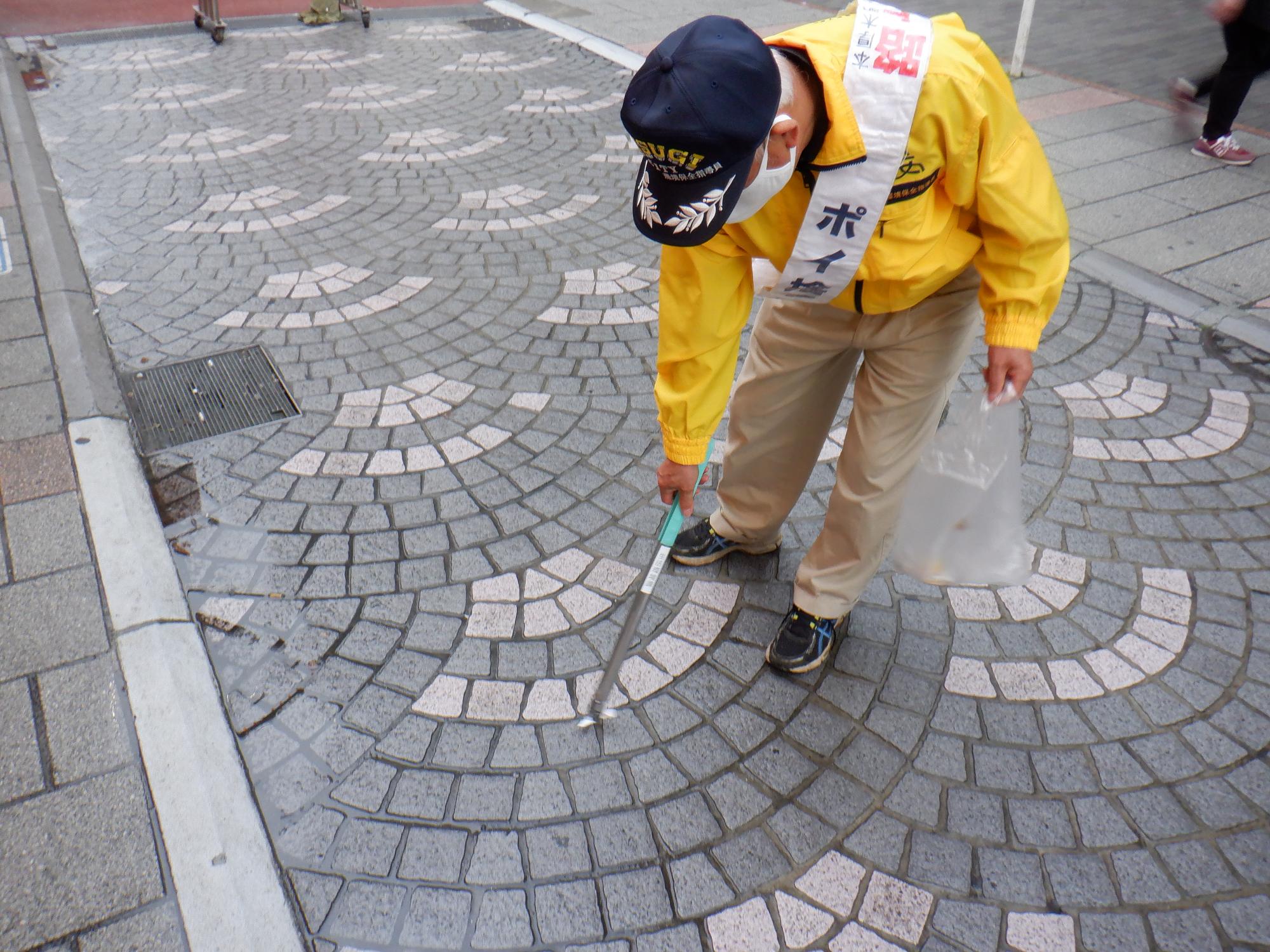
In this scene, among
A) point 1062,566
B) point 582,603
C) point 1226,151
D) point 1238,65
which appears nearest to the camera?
point 582,603

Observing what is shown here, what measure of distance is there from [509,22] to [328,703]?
9557mm

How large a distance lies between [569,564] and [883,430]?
1.20 meters

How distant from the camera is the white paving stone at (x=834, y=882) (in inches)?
80.7

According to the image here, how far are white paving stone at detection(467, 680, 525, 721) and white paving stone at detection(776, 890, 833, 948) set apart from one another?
87 cm

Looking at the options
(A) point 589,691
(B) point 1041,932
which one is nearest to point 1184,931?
(B) point 1041,932

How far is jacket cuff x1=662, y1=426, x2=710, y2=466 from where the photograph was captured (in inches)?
83.0

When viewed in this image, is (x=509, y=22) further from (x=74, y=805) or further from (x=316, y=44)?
(x=74, y=805)

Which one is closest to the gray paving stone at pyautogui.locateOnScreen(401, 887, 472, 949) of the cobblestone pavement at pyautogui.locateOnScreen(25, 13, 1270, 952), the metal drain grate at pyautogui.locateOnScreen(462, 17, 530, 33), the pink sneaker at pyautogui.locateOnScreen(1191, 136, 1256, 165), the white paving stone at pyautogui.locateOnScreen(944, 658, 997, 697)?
the cobblestone pavement at pyautogui.locateOnScreen(25, 13, 1270, 952)

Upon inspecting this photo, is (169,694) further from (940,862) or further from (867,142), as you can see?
(867,142)

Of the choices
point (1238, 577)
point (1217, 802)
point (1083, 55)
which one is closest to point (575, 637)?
point (1217, 802)

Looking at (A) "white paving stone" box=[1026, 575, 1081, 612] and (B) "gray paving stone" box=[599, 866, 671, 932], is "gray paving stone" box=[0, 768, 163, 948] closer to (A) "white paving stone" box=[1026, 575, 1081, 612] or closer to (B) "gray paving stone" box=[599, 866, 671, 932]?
(B) "gray paving stone" box=[599, 866, 671, 932]

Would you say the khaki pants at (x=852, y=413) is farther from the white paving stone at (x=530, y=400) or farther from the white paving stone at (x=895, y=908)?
the white paving stone at (x=530, y=400)

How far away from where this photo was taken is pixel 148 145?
6.52 meters

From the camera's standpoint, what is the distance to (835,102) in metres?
1.68
